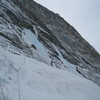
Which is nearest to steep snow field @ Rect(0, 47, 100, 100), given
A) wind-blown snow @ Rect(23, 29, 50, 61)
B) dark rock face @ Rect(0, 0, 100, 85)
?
dark rock face @ Rect(0, 0, 100, 85)

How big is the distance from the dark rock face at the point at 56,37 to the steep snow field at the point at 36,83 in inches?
109

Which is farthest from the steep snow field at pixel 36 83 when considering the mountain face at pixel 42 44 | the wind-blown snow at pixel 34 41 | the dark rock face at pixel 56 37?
the wind-blown snow at pixel 34 41

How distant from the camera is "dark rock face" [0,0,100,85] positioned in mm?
9445

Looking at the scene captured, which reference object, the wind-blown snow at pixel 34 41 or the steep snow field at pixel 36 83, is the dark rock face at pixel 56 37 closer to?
the wind-blown snow at pixel 34 41

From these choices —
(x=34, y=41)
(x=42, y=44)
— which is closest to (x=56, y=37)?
(x=42, y=44)

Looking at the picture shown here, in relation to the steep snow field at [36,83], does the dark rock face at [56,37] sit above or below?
above

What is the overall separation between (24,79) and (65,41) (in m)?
8.25

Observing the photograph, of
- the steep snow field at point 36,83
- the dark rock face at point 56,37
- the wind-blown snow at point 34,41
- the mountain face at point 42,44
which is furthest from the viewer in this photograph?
the dark rock face at point 56,37

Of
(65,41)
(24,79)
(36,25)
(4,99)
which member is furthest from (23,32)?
(4,99)

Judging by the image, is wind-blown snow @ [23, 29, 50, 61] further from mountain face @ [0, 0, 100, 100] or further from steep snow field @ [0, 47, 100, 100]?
steep snow field @ [0, 47, 100, 100]

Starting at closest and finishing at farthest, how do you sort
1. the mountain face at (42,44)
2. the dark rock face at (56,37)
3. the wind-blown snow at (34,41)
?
the mountain face at (42,44) → the wind-blown snow at (34,41) → the dark rock face at (56,37)

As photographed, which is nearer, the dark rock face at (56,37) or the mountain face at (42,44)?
the mountain face at (42,44)

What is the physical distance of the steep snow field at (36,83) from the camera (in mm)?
3537

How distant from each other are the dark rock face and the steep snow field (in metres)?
2.77
